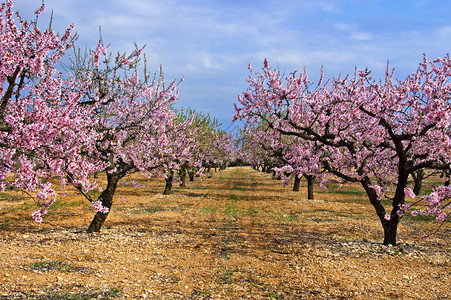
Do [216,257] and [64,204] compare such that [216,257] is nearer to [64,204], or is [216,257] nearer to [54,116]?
[54,116]

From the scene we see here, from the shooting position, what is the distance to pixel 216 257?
10.2 metres

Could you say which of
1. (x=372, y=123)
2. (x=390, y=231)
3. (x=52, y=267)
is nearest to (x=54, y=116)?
(x=52, y=267)

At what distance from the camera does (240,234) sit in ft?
43.8

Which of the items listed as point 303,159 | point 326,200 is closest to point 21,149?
point 303,159

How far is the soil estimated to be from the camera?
7426mm

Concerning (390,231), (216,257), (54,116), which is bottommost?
(216,257)

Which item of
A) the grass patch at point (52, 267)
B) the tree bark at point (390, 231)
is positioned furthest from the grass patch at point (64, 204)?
the tree bark at point (390, 231)

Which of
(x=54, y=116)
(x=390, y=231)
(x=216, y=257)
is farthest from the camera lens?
(x=390, y=231)

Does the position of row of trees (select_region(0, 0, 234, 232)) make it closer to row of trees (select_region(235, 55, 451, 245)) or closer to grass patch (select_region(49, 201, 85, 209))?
row of trees (select_region(235, 55, 451, 245))

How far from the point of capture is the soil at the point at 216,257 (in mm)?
7426

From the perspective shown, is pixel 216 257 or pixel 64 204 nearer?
pixel 216 257

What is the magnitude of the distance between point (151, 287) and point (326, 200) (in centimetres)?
1982

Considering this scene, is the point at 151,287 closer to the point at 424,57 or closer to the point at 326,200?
the point at 424,57

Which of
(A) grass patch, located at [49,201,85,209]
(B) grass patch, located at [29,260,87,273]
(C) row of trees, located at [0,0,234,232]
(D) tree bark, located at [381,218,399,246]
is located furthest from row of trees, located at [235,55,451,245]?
(A) grass patch, located at [49,201,85,209]
